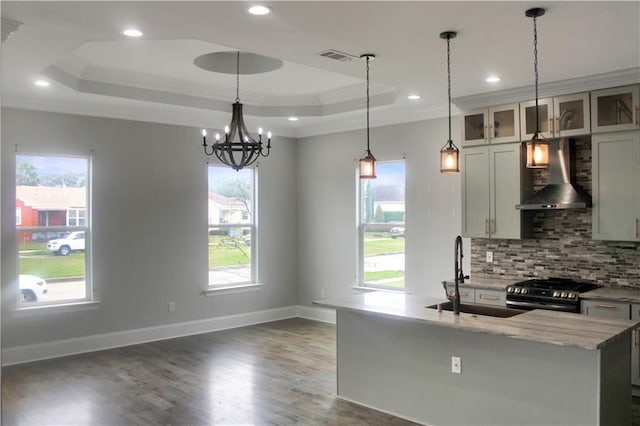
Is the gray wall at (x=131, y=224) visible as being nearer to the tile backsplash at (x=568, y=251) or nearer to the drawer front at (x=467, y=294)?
the drawer front at (x=467, y=294)

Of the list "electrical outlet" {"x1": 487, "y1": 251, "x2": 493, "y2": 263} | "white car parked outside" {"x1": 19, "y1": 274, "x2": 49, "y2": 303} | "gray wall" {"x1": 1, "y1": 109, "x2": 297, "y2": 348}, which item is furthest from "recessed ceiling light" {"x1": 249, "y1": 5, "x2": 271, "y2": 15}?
"white car parked outside" {"x1": 19, "y1": 274, "x2": 49, "y2": 303}

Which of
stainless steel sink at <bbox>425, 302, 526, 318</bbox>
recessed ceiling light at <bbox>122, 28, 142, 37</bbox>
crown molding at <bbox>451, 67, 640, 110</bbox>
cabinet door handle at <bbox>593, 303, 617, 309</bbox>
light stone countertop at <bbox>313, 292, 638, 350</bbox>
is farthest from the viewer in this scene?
crown molding at <bbox>451, 67, 640, 110</bbox>

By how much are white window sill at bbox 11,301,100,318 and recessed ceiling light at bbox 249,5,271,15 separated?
Result: 428 centimetres

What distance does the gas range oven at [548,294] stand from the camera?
15.8 feet

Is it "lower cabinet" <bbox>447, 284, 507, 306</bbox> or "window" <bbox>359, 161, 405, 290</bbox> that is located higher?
"window" <bbox>359, 161, 405, 290</bbox>

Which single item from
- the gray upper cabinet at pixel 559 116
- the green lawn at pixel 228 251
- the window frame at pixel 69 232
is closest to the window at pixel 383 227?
the green lawn at pixel 228 251

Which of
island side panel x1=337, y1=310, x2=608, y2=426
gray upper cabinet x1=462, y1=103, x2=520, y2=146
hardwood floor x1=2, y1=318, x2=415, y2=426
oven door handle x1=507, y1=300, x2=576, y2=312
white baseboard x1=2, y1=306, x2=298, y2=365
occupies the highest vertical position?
gray upper cabinet x1=462, y1=103, x2=520, y2=146

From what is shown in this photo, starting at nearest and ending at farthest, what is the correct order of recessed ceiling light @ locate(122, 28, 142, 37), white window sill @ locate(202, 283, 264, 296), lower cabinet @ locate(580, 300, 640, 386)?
recessed ceiling light @ locate(122, 28, 142, 37)
lower cabinet @ locate(580, 300, 640, 386)
white window sill @ locate(202, 283, 264, 296)

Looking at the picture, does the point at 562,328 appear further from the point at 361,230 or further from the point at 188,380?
the point at 361,230

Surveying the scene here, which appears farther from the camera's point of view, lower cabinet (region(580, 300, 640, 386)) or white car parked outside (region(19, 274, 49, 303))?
white car parked outside (region(19, 274, 49, 303))

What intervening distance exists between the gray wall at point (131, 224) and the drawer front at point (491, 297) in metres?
3.42

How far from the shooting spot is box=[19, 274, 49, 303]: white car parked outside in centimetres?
579

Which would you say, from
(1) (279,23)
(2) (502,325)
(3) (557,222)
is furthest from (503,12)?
(3) (557,222)

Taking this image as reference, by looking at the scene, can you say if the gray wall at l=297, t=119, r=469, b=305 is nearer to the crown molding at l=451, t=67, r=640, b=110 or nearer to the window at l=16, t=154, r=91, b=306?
the crown molding at l=451, t=67, r=640, b=110
